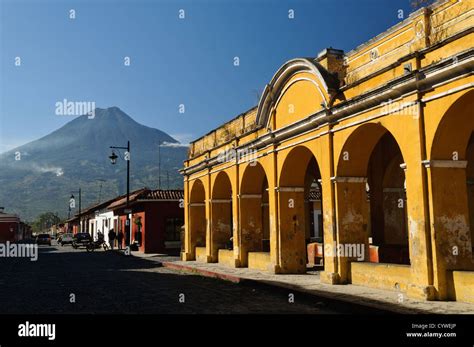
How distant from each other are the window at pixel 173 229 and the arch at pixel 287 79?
55.3ft

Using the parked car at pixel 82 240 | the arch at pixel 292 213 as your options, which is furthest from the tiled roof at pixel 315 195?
the parked car at pixel 82 240

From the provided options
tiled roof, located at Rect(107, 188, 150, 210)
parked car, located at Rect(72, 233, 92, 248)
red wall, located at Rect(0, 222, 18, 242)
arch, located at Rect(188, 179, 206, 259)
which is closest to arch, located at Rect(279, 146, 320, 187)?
arch, located at Rect(188, 179, 206, 259)

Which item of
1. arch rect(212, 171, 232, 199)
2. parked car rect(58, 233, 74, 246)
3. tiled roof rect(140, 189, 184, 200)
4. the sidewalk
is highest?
tiled roof rect(140, 189, 184, 200)

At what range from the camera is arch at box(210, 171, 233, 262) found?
2069 cm

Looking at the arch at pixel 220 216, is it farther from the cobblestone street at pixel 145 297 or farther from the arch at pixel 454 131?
the arch at pixel 454 131

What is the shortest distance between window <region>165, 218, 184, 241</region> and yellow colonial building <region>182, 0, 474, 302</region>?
463 inches

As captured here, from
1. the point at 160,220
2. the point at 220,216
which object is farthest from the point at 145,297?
the point at 160,220

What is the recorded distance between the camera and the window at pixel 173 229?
3189cm

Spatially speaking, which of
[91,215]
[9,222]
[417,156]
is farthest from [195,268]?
[9,222]

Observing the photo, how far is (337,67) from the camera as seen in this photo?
41.7 ft

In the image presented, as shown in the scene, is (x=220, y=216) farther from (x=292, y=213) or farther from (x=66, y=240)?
(x=66, y=240)

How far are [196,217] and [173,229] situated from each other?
918 centimetres

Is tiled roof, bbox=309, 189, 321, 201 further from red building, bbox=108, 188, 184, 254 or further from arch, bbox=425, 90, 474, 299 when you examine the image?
arch, bbox=425, 90, 474, 299

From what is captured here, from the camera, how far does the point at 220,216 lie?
20.8 meters
